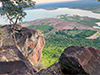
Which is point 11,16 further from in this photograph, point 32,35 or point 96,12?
point 96,12

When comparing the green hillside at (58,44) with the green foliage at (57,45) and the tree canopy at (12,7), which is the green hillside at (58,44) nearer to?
the green foliage at (57,45)

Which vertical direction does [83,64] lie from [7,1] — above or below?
below

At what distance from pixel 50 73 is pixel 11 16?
32.5 ft

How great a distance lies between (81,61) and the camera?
5941 mm

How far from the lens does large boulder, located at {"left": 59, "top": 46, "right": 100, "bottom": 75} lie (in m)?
5.73

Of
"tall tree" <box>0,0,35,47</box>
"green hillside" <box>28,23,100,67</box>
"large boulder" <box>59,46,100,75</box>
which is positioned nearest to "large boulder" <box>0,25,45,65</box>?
"tall tree" <box>0,0,35,47</box>

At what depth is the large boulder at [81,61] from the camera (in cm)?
573

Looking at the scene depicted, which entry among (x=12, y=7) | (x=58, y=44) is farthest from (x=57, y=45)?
(x=12, y=7)

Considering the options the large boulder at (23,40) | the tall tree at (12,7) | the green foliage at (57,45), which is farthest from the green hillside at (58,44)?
the tall tree at (12,7)

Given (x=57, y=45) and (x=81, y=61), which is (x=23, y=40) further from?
(x=57, y=45)

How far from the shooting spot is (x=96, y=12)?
293 ft

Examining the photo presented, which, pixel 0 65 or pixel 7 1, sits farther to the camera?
pixel 7 1

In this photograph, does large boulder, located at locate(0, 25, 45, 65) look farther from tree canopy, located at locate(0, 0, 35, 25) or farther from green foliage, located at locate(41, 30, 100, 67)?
green foliage, located at locate(41, 30, 100, 67)

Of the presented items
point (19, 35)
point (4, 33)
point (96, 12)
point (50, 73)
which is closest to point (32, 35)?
point (19, 35)
